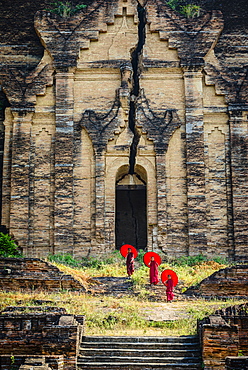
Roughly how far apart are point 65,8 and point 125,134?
6905 mm

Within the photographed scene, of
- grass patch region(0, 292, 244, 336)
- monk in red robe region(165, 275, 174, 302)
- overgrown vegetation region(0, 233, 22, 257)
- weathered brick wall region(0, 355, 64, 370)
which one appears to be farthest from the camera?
overgrown vegetation region(0, 233, 22, 257)

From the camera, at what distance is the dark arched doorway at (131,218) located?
30.3 m

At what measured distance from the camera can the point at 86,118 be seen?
26.5m

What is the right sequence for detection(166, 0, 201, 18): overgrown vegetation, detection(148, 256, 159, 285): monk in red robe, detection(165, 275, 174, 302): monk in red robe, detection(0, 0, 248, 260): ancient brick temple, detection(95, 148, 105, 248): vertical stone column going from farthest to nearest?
1. detection(166, 0, 201, 18): overgrown vegetation
2. detection(0, 0, 248, 260): ancient brick temple
3. detection(95, 148, 105, 248): vertical stone column
4. detection(148, 256, 159, 285): monk in red robe
5. detection(165, 275, 174, 302): monk in red robe

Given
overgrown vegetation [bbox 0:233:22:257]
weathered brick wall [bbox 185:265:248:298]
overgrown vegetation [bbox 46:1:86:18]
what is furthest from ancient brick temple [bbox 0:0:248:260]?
weathered brick wall [bbox 185:265:248:298]

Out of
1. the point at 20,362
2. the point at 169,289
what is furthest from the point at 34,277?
the point at 20,362

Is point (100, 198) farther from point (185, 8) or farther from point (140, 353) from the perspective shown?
point (140, 353)

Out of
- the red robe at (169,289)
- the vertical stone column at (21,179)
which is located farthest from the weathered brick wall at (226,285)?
the vertical stone column at (21,179)

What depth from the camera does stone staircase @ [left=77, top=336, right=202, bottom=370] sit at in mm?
13172

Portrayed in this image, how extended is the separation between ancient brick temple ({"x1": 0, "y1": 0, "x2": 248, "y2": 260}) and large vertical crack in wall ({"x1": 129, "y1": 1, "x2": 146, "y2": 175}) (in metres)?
0.06

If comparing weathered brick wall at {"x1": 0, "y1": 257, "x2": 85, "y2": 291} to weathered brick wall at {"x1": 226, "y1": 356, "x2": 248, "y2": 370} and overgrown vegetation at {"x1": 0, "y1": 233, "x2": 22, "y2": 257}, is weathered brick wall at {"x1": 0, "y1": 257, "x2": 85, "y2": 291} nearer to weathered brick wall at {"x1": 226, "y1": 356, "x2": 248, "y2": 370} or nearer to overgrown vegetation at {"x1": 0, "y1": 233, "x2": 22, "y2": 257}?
overgrown vegetation at {"x1": 0, "y1": 233, "x2": 22, "y2": 257}

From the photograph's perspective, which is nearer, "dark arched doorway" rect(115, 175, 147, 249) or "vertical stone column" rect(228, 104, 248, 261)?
"vertical stone column" rect(228, 104, 248, 261)

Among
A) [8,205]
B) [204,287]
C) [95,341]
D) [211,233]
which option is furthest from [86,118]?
[95,341]

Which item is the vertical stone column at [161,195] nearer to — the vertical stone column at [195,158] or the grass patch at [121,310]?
the vertical stone column at [195,158]
